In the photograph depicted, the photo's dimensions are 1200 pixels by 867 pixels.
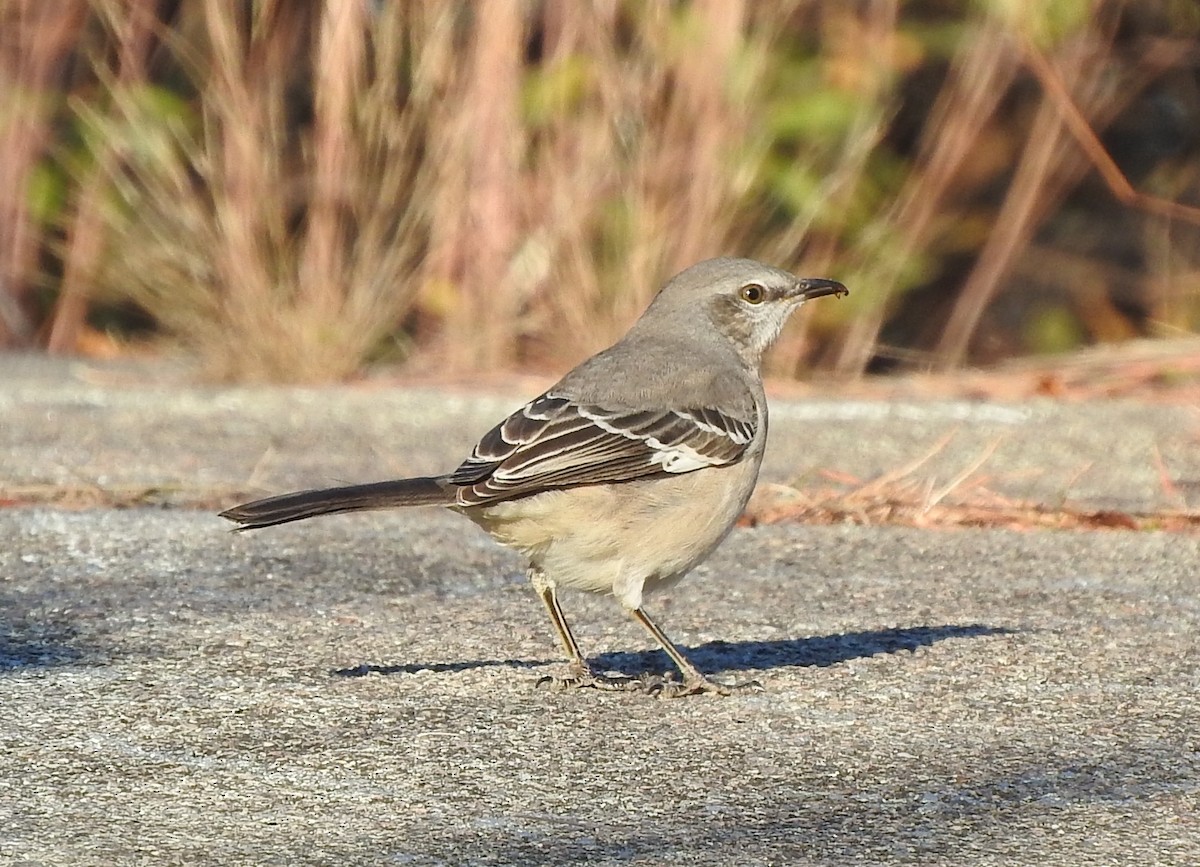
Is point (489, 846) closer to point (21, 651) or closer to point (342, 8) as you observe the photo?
point (21, 651)

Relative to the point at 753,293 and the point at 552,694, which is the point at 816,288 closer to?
the point at 753,293

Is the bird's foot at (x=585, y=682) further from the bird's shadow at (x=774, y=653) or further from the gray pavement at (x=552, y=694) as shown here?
the bird's shadow at (x=774, y=653)

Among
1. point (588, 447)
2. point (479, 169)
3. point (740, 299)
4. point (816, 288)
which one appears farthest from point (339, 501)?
point (479, 169)

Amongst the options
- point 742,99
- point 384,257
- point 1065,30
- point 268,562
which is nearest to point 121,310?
point 384,257

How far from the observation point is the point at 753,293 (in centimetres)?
496

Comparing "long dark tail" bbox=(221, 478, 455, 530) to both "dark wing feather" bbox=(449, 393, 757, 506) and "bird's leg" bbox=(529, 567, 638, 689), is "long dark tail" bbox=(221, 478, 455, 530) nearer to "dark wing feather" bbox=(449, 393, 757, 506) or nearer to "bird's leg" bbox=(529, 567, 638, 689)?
"dark wing feather" bbox=(449, 393, 757, 506)

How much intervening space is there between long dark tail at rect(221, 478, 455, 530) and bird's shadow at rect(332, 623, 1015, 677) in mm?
348

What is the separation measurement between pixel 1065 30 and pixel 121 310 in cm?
550

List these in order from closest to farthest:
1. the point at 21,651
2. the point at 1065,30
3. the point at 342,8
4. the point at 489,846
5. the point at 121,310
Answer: the point at 489,846
the point at 21,651
the point at 342,8
the point at 1065,30
the point at 121,310

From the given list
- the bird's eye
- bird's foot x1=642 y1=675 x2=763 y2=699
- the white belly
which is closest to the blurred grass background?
the bird's eye

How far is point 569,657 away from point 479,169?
15.7 feet

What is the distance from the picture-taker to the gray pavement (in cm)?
286

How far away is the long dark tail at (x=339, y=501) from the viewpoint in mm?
3857

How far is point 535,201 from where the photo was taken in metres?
8.50
